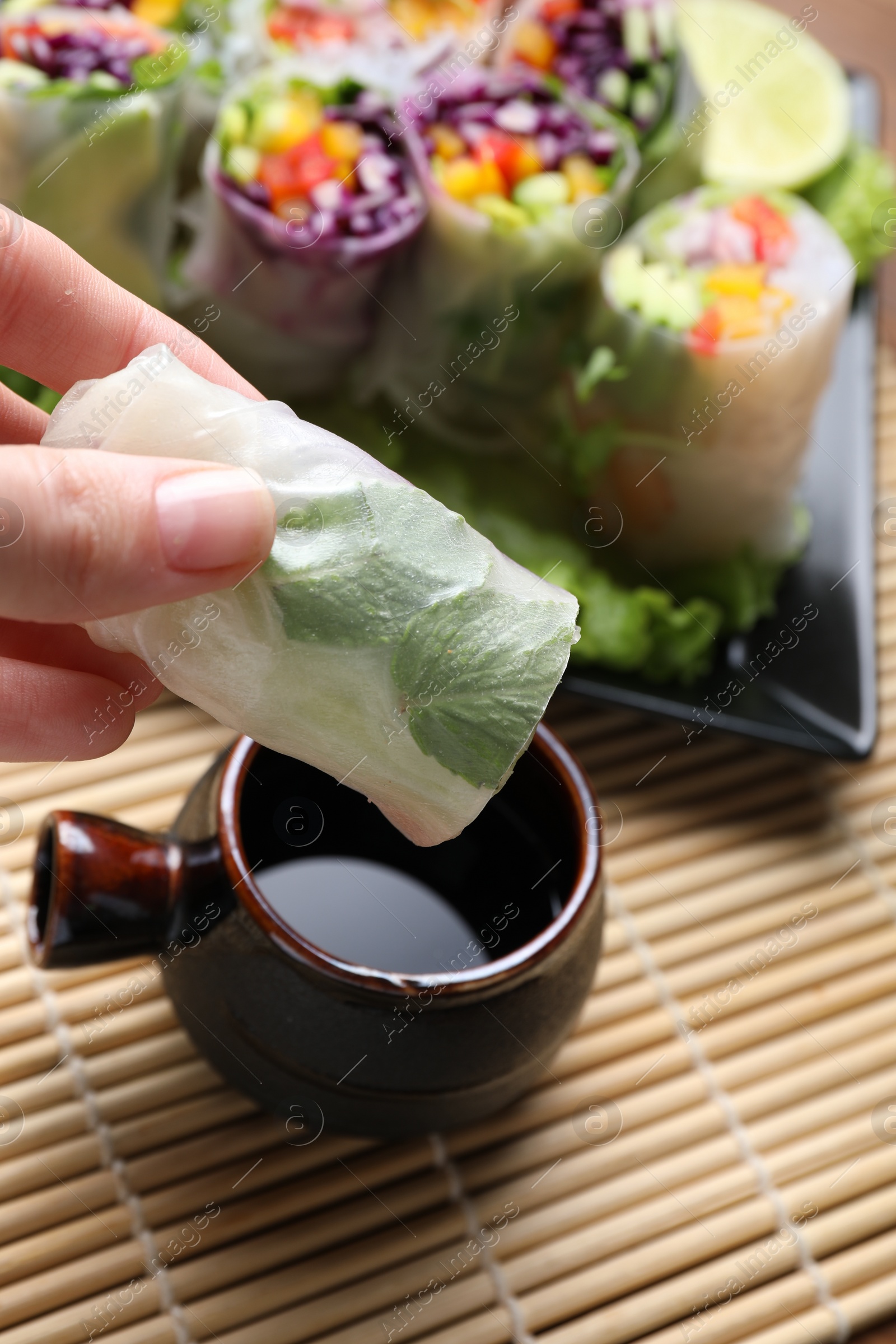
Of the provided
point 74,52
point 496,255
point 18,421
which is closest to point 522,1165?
point 18,421

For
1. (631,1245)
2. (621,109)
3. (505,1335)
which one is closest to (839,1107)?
(631,1245)

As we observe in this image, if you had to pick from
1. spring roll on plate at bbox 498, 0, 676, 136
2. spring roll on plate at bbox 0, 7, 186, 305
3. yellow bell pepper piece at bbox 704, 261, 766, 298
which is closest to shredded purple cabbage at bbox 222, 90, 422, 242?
spring roll on plate at bbox 0, 7, 186, 305

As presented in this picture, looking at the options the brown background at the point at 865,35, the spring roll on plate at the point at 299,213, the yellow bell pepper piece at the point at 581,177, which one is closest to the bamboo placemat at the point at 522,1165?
the spring roll on plate at the point at 299,213

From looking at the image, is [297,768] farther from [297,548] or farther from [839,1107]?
[839,1107]

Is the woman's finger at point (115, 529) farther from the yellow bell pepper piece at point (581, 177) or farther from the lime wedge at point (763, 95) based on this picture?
the lime wedge at point (763, 95)

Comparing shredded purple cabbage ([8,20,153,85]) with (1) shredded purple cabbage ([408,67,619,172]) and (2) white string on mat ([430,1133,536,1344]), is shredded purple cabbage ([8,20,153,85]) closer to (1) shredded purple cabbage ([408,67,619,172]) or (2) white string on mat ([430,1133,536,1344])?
(1) shredded purple cabbage ([408,67,619,172])

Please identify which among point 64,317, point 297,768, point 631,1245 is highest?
point 64,317
